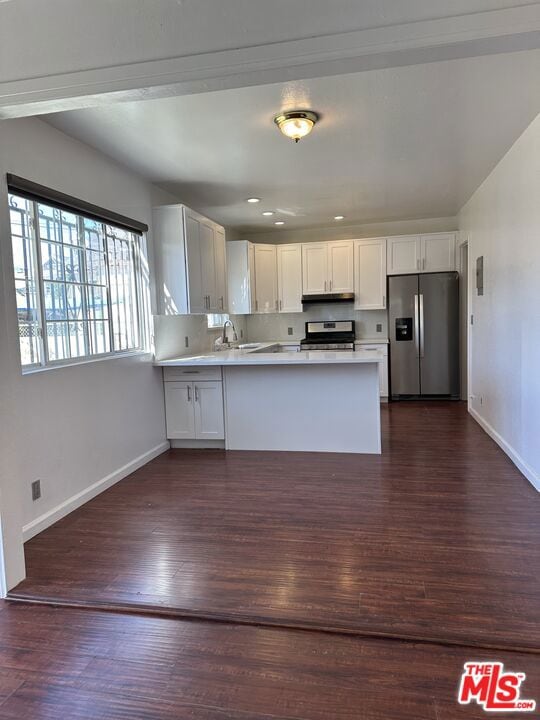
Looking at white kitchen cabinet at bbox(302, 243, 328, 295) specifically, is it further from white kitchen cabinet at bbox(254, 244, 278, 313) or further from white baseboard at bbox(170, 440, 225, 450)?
white baseboard at bbox(170, 440, 225, 450)

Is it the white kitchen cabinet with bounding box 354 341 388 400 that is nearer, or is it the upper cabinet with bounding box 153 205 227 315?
the upper cabinet with bounding box 153 205 227 315

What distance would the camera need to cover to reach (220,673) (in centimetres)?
162

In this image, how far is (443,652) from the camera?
1.67 m

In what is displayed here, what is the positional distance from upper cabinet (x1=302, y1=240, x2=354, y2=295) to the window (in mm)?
2971

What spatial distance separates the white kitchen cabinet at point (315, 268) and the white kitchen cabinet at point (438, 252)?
1.30 meters

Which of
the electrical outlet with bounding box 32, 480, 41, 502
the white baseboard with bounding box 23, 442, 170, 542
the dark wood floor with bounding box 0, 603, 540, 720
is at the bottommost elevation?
the dark wood floor with bounding box 0, 603, 540, 720

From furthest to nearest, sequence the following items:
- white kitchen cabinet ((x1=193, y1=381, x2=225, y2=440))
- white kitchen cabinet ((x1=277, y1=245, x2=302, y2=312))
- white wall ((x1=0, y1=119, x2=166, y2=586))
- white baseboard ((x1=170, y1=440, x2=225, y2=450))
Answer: white kitchen cabinet ((x1=277, y1=245, x2=302, y2=312))
white baseboard ((x1=170, y1=440, x2=225, y2=450))
white kitchen cabinet ((x1=193, y1=381, x2=225, y2=440))
white wall ((x1=0, y1=119, x2=166, y2=586))

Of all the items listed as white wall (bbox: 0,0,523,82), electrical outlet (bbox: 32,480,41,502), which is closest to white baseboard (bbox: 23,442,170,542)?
electrical outlet (bbox: 32,480,41,502)

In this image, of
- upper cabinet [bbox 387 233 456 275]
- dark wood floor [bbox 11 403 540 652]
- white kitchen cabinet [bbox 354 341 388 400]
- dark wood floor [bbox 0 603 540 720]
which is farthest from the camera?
white kitchen cabinet [bbox 354 341 388 400]

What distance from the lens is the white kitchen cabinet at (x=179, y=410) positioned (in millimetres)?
4457

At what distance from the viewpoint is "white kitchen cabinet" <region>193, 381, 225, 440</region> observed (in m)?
4.41

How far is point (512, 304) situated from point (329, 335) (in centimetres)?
329

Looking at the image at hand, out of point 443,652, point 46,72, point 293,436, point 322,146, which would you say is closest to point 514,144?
point 322,146

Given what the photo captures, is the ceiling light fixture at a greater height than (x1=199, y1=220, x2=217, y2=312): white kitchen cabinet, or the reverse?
the ceiling light fixture
